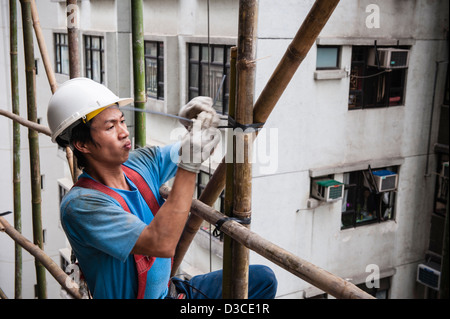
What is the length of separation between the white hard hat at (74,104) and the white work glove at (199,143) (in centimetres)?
42

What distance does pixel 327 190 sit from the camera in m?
8.06

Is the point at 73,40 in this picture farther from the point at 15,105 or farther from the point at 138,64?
the point at 15,105

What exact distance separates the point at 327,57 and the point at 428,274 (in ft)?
15.9

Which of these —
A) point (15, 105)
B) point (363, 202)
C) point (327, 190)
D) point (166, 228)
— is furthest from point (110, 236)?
point (363, 202)

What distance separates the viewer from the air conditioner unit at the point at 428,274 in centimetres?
945

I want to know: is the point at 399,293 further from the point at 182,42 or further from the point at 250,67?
the point at 250,67

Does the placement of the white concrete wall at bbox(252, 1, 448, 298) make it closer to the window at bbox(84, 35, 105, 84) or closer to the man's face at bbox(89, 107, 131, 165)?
the window at bbox(84, 35, 105, 84)

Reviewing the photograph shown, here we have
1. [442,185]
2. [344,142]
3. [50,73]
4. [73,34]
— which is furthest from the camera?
[442,185]

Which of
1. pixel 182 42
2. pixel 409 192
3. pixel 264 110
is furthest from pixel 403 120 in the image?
pixel 264 110

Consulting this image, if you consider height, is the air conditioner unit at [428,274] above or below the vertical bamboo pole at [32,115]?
below

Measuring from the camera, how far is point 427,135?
942 centimetres

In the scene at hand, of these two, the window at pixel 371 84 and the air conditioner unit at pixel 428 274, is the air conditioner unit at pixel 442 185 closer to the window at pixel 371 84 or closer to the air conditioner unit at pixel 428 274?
the air conditioner unit at pixel 428 274

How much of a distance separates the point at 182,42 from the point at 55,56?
21.7 feet

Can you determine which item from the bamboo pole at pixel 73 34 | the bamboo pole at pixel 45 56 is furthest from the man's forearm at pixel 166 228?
the bamboo pole at pixel 45 56
